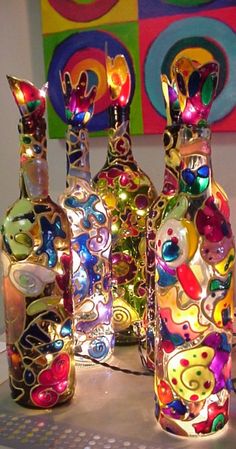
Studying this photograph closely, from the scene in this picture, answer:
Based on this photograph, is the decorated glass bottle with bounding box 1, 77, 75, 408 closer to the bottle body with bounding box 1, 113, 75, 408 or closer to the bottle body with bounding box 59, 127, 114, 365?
the bottle body with bounding box 1, 113, 75, 408

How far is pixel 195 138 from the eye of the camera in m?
0.63

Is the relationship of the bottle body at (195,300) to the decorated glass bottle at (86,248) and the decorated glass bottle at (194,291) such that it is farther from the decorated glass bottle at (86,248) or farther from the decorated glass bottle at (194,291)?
the decorated glass bottle at (86,248)

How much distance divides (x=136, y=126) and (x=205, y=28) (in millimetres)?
244

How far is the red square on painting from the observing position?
1079 millimetres

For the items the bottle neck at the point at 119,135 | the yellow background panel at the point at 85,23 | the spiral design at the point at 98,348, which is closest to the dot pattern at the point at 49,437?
the spiral design at the point at 98,348

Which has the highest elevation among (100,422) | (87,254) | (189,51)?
(189,51)

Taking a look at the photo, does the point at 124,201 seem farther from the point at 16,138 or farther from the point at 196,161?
the point at 16,138

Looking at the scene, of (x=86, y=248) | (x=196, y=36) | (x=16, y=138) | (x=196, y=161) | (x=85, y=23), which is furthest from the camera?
(x=16, y=138)

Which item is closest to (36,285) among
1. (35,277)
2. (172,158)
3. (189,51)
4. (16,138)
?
(35,277)

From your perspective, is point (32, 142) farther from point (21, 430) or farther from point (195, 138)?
point (21, 430)

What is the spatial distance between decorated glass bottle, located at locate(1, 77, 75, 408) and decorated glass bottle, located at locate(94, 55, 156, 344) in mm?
186

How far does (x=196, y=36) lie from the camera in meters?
1.10

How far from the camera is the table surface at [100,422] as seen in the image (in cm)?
65

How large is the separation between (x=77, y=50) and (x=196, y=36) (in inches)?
11.0
